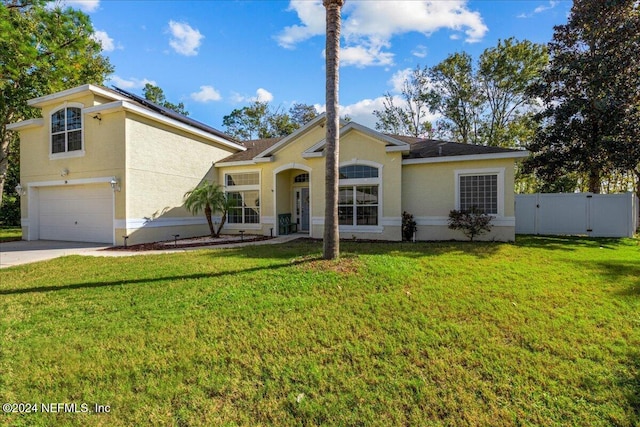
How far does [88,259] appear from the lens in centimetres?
898

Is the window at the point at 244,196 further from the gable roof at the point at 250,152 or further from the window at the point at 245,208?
the gable roof at the point at 250,152

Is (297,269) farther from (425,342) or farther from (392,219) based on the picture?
(392,219)

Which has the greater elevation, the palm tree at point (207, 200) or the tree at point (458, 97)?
the tree at point (458, 97)

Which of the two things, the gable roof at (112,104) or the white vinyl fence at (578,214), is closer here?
the gable roof at (112,104)

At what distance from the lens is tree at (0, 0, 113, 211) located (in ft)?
35.7

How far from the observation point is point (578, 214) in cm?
Result: 1435

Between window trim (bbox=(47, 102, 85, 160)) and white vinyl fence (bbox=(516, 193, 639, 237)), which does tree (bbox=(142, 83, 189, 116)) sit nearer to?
window trim (bbox=(47, 102, 85, 160))

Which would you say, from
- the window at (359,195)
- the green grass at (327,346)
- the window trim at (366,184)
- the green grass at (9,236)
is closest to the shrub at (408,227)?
the window trim at (366,184)

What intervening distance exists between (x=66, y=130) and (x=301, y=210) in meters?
11.3

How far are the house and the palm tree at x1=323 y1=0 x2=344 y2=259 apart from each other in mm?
5393

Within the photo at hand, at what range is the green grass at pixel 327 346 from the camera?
3072 mm

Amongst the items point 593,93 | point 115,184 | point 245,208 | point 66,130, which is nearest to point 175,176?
point 115,184

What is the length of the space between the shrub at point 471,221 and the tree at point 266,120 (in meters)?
25.6

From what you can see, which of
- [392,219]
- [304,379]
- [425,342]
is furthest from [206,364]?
[392,219]
